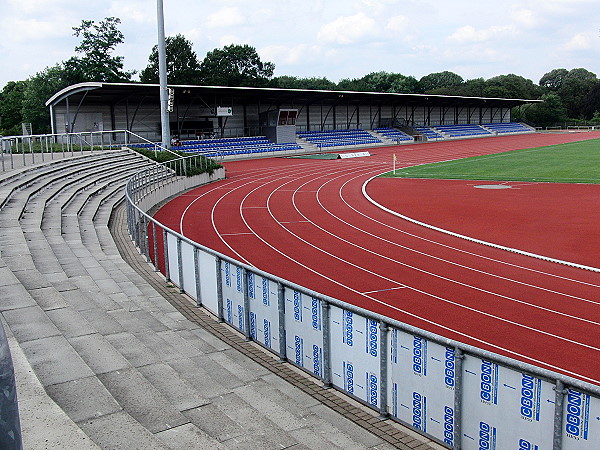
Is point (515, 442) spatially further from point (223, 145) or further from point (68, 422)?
point (223, 145)

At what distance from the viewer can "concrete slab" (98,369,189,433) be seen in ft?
17.5

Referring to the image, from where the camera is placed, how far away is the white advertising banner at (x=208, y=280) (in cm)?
972

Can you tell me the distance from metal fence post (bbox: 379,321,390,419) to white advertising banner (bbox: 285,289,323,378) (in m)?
1.05

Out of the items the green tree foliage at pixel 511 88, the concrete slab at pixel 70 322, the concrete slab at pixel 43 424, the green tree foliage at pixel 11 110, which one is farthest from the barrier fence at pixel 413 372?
the green tree foliage at pixel 511 88

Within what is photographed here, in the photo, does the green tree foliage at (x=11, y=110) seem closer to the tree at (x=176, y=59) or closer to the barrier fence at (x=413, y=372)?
→ the tree at (x=176, y=59)

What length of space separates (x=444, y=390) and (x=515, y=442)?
2.56 ft

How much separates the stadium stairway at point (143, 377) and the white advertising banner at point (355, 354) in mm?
178

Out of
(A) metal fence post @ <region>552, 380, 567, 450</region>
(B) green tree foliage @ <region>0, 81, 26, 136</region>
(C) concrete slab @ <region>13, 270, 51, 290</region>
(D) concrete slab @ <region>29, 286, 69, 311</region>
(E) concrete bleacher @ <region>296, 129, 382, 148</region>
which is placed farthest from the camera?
(B) green tree foliage @ <region>0, 81, 26, 136</region>

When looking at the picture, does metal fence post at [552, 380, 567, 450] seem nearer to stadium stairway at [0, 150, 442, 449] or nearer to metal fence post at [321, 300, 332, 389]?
stadium stairway at [0, 150, 442, 449]

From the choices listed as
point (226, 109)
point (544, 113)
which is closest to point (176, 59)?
point (226, 109)

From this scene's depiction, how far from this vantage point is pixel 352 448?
5.41 meters

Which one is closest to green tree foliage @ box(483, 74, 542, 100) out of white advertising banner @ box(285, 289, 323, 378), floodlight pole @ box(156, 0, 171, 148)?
floodlight pole @ box(156, 0, 171, 148)

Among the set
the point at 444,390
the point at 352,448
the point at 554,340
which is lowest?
the point at 554,340

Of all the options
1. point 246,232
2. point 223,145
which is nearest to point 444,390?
point 246,232
